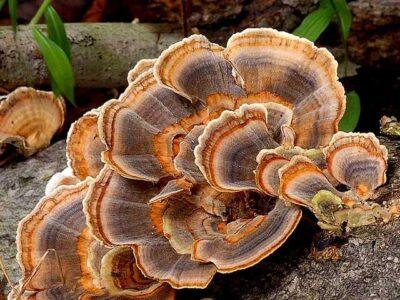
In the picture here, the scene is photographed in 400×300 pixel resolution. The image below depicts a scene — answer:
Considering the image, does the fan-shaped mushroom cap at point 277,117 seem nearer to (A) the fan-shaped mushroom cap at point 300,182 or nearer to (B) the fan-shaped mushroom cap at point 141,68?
(A) the fan-shaped mushroom cap at point 300,182

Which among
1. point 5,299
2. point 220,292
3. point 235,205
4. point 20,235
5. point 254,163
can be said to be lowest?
point 5,299

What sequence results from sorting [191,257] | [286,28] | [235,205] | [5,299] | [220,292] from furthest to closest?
[286,28]
[5,299]
[220,292]
[235,205]
[191,257]

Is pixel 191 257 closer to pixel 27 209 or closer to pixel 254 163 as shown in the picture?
pixel 254 163

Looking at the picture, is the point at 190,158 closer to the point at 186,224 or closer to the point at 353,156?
the point at 186,224

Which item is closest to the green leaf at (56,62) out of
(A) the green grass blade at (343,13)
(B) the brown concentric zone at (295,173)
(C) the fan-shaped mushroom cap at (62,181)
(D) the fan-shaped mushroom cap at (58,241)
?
(C) the fan-shaped mushroom cap at (62,181)

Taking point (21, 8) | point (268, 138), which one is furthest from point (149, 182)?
point (21, 8)

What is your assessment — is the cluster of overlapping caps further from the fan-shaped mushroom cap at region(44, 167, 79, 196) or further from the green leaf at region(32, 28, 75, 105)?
the green leaf at region(32, 28, 75, 105)
